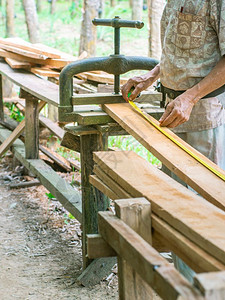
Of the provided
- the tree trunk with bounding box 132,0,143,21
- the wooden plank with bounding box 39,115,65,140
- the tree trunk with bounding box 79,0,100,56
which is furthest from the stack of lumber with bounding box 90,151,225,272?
the tree trunk with bounding box 132,0,143,21

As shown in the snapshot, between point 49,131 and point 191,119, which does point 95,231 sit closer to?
point 191,119

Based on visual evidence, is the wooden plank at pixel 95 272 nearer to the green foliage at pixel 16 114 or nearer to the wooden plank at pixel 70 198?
the wooden plank at pixel 70 198

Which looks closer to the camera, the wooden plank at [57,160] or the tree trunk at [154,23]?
the wooden plank at [57,160]

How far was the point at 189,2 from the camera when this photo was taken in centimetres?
268

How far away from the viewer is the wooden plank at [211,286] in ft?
3.81

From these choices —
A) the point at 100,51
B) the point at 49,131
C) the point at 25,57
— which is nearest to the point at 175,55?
the point at 25,57

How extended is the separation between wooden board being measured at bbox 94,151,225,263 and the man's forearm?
634 mm

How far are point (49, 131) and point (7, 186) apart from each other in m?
1.06

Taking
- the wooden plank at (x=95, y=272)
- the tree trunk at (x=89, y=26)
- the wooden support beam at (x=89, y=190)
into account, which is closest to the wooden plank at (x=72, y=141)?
the wooden support beam at (x=89, y=190)

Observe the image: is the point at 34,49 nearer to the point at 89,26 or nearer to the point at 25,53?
the point at 25,53

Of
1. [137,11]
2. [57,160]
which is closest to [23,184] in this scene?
[57,160]

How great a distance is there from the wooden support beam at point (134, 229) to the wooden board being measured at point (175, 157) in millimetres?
336

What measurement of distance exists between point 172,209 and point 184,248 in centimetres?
19

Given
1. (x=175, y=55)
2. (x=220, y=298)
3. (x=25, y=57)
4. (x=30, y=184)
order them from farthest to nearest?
(x=30, y=184), (x=25, y=57), (x=175, y=55), (x=220, y=298)
